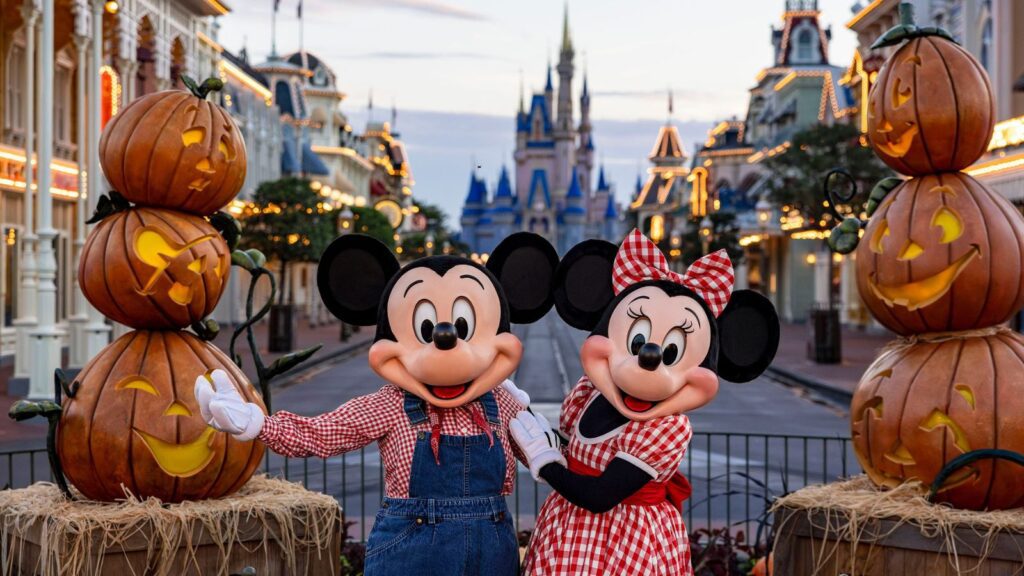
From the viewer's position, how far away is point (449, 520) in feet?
16.5

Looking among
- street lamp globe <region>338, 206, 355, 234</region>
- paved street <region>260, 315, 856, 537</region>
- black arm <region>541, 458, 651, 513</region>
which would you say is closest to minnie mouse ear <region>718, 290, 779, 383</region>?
black arm <region>541, 458, 651, 513</region>

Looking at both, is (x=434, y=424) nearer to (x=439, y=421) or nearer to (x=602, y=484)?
(x=439, y=421)

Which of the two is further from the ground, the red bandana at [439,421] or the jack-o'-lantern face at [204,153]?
the jack-o'-lantern face at [204,153]

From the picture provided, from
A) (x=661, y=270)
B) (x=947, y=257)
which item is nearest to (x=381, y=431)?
(x=661, y=270)

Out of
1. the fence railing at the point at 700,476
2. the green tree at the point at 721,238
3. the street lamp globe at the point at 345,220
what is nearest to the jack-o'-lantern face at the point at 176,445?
the fence railing at the point at 700,476

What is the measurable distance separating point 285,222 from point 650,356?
36.5 m

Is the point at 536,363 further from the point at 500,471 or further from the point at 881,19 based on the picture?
the point at 500,471

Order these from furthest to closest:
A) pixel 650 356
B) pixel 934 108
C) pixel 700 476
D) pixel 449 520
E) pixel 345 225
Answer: pixel 345 225 < pixel 700 476 < pixel 934 108 < pixel 449 520 < pixel 650 356

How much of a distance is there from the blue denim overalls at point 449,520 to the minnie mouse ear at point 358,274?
0.59 m

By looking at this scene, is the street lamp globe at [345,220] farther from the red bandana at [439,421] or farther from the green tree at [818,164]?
the red bandana at [439,421]

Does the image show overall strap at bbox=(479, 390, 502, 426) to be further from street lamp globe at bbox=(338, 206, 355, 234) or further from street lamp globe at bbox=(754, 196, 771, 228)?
street lamp globe at bbox=(338, 206, 355, 234)

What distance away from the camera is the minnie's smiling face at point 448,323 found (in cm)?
511

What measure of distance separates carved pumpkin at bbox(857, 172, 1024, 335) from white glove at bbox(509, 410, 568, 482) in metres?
1.65

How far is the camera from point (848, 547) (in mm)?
5281
